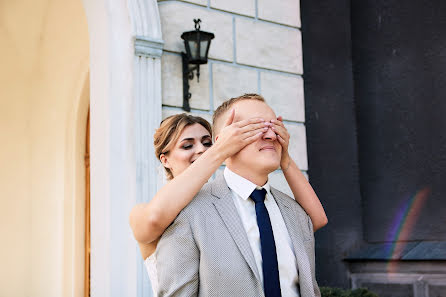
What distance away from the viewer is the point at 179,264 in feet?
5.68

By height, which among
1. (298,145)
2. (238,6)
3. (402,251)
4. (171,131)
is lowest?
(402,251)

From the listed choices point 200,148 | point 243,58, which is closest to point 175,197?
point 200,148

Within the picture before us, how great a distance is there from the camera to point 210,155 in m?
1.86

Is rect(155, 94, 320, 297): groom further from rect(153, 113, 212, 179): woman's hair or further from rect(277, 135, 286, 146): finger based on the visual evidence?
rect(153, 113, 212, 179): woman's hair

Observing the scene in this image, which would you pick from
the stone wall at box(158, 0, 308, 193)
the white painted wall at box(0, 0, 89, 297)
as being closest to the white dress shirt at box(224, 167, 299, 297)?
the stone wall at box(158, 0, 308, 193)

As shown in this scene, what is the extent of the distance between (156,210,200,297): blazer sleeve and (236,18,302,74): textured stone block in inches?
148

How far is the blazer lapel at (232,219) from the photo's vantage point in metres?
1.74

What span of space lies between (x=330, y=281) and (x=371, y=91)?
198cm

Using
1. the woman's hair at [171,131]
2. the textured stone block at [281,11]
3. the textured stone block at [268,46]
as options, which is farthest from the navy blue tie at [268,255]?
the textured stone block at [281,11]

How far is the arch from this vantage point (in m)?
4.44

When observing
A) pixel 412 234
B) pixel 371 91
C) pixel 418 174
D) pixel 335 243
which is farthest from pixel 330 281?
pixel 371 91

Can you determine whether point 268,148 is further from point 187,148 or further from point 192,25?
point 192,25

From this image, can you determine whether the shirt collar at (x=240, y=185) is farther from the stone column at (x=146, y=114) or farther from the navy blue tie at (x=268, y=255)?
the stone column at (x=146, y=114)

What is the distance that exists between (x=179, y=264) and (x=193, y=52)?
3357 millimetres
